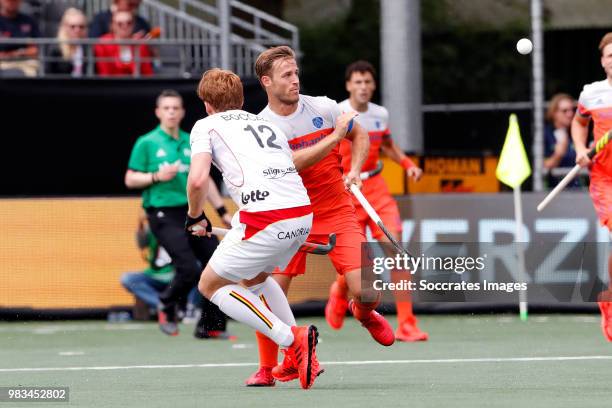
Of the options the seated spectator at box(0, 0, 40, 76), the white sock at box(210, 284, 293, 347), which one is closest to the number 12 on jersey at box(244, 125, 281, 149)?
the white sock at box(210, 284, 293, 347)

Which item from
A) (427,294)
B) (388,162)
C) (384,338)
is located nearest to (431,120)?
(388,162)

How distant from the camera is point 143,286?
50.2ft

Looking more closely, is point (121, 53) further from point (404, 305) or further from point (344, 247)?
point (344, 247)

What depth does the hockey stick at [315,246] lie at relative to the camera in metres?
9.48

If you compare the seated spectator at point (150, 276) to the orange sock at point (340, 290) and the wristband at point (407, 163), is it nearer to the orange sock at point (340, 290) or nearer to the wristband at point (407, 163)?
the orange sock at point (340, 290)

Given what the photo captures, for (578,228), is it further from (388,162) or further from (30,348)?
(30,348)

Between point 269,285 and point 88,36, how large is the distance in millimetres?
8173

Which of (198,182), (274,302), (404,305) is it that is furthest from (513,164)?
(198,182)

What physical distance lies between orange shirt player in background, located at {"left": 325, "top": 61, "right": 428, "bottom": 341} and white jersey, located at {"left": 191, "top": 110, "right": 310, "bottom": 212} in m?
3.78

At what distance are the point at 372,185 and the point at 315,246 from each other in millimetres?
3409

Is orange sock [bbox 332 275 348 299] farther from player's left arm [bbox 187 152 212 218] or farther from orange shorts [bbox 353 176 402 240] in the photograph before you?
player's left arm [bbox 187 152 212 218]

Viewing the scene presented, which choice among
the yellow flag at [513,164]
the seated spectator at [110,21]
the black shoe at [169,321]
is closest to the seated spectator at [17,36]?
the seated spectator at [110,21]

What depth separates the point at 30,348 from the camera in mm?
12547

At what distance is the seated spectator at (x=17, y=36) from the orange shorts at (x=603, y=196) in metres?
6.89
